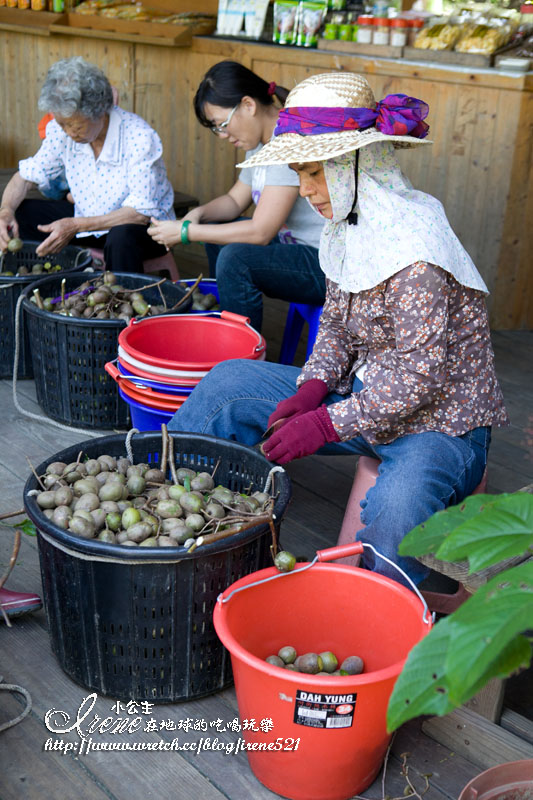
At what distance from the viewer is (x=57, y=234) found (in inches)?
126

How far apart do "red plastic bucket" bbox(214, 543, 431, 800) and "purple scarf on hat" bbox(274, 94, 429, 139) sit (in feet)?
2.68

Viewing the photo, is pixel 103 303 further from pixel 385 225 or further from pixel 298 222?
pixel 385 225

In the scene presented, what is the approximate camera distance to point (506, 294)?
3883mm

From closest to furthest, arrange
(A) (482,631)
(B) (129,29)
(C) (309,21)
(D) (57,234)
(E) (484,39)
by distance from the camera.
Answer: (A) (482,631)
(D) (57,234)
(E) (484,39)
(C) (309,21)
(B) (129,29)

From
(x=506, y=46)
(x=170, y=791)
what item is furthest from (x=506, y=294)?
(x=170, y=791)

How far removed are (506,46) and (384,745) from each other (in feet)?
10.4

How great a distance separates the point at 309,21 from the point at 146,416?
2814 millimetres

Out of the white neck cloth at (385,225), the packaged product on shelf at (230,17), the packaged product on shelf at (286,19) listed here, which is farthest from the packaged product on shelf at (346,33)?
the white neck cloth at (385,225)

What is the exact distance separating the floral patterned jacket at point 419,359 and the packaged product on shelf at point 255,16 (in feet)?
10.4

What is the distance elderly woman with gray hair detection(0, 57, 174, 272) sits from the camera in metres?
3.15

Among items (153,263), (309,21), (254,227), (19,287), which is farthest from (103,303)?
(309,21)

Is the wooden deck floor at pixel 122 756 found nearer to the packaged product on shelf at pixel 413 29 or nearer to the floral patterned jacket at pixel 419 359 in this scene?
the floral patterned jacket at pixel 419 359

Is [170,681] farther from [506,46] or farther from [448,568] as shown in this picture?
[506,46]

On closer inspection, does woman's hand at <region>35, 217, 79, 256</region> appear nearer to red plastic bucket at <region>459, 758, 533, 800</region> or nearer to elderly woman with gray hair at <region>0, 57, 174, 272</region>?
elderly woman with gray hair at <region>0, 57, 174, 272</region>
